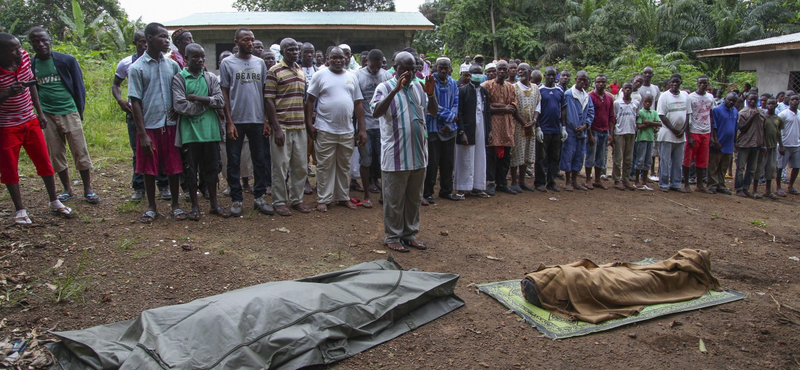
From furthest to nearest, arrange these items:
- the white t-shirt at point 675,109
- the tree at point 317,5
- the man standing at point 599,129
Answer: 1. the tree at point 317,5
2. the white t-shirt at point 675,109
3. the man standing at point 599,129

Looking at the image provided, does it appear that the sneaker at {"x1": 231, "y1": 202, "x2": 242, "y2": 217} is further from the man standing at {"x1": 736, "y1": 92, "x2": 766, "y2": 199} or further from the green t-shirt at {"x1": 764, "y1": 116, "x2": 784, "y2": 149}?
the green t-shirt at {"x1": 764, "y1": 116, "x2": 784, "y2": 149}

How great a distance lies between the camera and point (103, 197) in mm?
6340

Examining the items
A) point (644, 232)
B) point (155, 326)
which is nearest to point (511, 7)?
point (644, 232)

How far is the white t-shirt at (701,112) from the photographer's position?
8.95 meters

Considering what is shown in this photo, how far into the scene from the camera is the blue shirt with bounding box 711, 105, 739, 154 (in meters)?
9.10

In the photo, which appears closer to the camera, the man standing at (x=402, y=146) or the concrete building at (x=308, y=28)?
the man standing at (x=402, y=146)

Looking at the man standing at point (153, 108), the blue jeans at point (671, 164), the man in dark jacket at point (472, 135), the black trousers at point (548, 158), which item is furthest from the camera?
the blue jeans at point (671, 164)

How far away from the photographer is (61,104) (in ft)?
18.7

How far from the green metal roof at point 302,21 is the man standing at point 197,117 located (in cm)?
1168

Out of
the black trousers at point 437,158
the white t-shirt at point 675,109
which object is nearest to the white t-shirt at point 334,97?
the black trousers at point 437,158

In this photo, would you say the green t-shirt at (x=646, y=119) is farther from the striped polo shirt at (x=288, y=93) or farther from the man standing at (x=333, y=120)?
the striped polo shirt at (x=288, y=93)

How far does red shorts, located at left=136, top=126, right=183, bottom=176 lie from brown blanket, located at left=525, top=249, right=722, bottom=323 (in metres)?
3.58

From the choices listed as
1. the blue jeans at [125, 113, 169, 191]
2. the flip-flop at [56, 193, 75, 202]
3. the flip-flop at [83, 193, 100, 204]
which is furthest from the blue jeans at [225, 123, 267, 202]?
the flip-flop at [56, 193, 75, 202]

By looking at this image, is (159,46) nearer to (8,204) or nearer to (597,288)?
(8,204)
